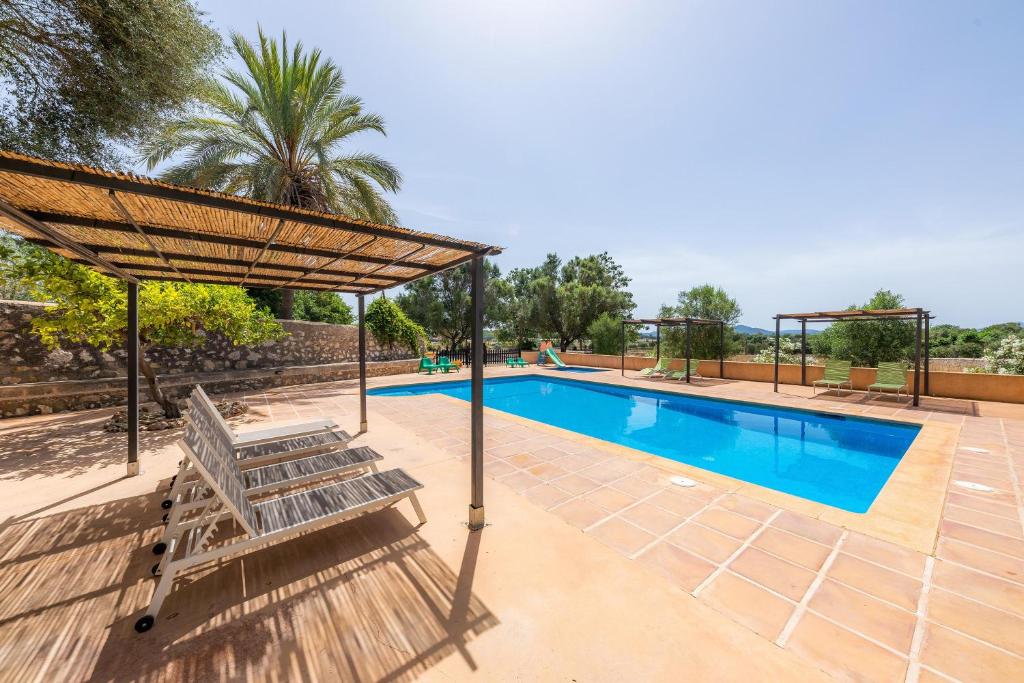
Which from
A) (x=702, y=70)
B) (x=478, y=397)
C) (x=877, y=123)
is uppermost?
(x=702, y=70)

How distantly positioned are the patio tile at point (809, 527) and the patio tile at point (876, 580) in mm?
254

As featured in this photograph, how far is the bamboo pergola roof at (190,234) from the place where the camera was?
79.0 inches

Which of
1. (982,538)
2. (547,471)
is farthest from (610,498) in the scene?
(982,538)

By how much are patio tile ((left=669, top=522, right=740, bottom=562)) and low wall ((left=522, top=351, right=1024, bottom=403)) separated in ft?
33.8

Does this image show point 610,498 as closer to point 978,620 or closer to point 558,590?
point 558,590

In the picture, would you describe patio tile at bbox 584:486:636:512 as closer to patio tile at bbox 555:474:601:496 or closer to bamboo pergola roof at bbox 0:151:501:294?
patio tile at bbox 555:474:601:496

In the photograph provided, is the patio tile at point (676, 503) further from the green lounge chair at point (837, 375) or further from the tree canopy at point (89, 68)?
the tree canopy at point (89, 68)

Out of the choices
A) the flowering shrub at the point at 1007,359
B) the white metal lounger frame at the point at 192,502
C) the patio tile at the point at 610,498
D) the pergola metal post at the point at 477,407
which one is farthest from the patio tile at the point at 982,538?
the flowering shrub at the point at 1007,359

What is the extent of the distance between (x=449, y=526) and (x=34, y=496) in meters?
4.05

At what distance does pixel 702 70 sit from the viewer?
902 centimetres

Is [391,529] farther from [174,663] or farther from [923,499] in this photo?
[923,499]

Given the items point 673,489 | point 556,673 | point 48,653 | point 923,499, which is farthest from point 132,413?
point 923,499

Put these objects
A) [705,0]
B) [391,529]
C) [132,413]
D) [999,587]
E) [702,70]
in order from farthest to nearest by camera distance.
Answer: [702,70] < [705,0] < [132,413] < [391,529] < [999,587]

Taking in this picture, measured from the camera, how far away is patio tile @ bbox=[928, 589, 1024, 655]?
6.15 ft
